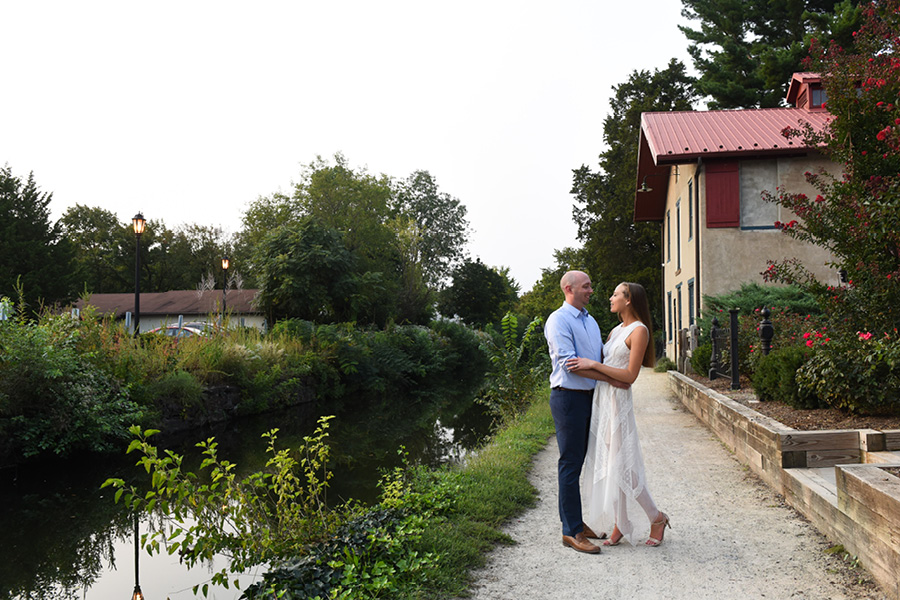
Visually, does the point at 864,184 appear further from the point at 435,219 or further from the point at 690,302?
the point at 435,219

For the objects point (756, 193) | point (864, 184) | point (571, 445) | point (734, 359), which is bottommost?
point (571, 445)

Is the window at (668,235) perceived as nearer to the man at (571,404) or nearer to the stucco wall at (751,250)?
the stucco wall at (751,250)

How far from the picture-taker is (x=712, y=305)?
57.9 ft

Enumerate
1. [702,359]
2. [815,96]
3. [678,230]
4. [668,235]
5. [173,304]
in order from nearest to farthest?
[702,359] → [815,96] → [678,230] → [668,235] → [173,304]

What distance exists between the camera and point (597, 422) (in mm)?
4898

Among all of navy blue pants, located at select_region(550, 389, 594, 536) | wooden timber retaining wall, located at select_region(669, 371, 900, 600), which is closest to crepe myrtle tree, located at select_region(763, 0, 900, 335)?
wooden timber retaining wall, located at select_region(669, 371, 900, 600)

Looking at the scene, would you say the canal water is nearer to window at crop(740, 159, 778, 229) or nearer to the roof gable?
window at crop(740, 159, 778, 229)

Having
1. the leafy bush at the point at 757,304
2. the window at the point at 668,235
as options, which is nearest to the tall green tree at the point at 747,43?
the window at the point at 668,235

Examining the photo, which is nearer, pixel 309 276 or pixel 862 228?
pixel 862 228

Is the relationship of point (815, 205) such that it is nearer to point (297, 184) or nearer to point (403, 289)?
point (403, 289)

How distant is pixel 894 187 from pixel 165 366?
43.4ft

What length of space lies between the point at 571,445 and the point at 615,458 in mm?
311

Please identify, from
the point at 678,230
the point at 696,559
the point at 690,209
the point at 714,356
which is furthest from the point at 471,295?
the point at 696,559

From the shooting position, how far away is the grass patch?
4301 millimetres
